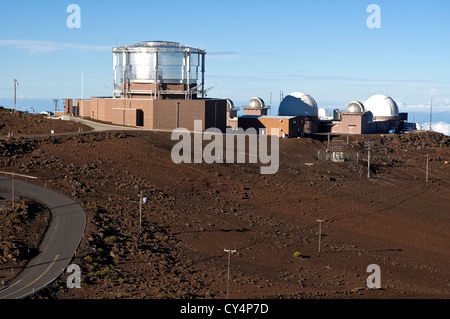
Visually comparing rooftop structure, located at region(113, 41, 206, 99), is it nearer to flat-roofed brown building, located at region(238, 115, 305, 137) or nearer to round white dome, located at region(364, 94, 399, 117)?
flat-roofed brown building, located at region(238, 115, 305, 137)

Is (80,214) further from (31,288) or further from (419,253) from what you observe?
(419,253)

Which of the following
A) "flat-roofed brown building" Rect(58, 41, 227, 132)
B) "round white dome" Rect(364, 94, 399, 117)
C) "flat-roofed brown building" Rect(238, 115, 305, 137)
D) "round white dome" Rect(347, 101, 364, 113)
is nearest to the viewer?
"flat-roofed brown building" Rect(58, 41, 227, 132)

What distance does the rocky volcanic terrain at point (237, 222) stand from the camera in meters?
33.6

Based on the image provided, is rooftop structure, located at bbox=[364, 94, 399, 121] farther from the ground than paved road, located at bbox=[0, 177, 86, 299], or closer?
farther from the ground

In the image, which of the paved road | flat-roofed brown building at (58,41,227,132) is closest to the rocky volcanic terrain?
the paved road

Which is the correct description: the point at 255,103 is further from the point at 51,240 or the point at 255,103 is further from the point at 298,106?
the point at 51,240

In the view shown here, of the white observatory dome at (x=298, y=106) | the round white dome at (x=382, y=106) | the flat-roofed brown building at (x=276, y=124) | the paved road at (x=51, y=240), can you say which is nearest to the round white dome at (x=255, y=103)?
the white observatory dome at (x=298, y=106)

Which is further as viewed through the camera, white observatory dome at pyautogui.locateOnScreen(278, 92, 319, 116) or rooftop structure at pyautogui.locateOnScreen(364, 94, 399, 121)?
rooftop structure at pyautogui.locateOnScreen(364, 94, 399, 121)

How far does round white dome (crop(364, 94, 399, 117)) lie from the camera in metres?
96.3

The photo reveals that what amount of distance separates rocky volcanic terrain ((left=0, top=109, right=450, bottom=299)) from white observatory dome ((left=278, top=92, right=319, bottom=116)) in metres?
18.7

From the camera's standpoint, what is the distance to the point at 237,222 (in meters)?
43.9

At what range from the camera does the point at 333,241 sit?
42.9 meters

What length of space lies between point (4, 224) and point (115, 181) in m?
12.7
